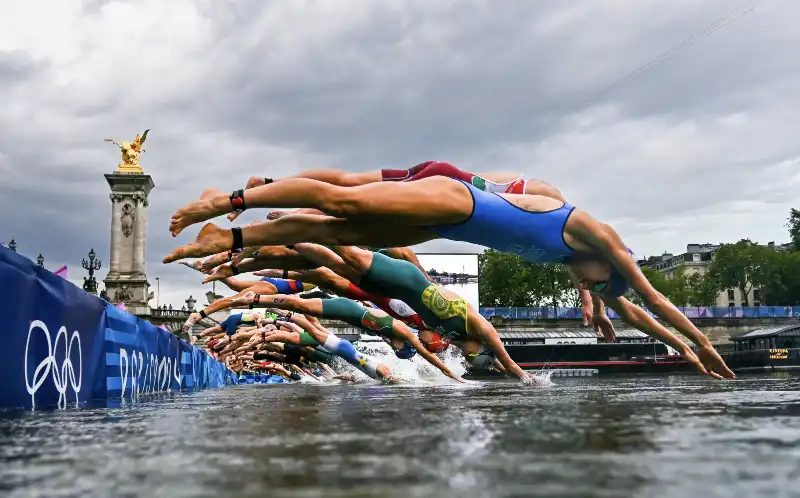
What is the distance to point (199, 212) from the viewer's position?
593 cm

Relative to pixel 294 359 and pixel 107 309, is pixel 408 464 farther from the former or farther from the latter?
pixel 294 359

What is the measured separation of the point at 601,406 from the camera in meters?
4.21

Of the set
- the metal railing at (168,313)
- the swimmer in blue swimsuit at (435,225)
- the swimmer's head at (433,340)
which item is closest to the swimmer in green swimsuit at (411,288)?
the swimmer's head at (433,340)

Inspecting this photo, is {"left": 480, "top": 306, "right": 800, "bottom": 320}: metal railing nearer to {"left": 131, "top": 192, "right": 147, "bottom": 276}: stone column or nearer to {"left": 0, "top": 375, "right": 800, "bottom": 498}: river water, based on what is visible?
{"left": 131, "top": 192, "right": 147, "bottom": 276}: stone column

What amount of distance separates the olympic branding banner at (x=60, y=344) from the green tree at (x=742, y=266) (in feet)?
303

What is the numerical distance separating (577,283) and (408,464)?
6.39 m

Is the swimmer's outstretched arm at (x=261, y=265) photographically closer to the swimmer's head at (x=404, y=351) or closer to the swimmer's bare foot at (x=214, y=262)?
the swimmer's bare foot at (x=214, y=262)

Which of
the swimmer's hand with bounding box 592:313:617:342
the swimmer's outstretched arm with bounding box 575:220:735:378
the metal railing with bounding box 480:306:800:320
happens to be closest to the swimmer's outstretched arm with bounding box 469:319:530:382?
the swimmer's hand with bounding box 592:313:617:342

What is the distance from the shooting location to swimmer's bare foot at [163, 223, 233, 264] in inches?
245

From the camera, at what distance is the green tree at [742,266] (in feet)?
301

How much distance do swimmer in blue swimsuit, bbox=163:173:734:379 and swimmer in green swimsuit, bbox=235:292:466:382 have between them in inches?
291

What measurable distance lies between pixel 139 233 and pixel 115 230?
1981mm

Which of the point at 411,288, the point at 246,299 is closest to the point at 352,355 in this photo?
the point at 246,299

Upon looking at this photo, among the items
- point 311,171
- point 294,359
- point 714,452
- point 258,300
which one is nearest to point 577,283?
point 311,171
